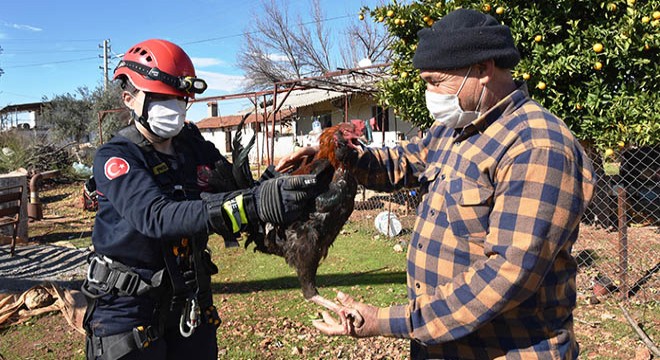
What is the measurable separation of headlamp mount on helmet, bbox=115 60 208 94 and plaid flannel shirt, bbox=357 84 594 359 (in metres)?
1.37

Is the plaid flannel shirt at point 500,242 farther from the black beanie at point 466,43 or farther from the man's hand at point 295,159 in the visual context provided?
the man's hand at point 295,159

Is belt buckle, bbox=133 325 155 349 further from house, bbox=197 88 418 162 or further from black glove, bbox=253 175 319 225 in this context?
house, bbox=197 88 418 162

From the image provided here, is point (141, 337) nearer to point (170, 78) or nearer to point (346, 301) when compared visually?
point (346, 301)

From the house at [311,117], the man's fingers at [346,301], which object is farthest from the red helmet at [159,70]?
the house at [311,117]

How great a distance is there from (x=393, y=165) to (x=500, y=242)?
1133mm

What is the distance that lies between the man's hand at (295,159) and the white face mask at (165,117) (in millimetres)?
857

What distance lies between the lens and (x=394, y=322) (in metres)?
1.76

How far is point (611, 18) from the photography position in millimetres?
5305

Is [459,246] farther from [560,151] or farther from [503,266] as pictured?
[560,151]

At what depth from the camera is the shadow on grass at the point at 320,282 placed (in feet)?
21.4

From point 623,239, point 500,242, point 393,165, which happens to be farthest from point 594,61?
point 500,242

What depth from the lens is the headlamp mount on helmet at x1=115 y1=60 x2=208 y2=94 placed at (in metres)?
2.38

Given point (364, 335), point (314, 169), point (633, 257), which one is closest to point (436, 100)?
point (364, 335)

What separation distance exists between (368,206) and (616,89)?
7.27 meters
